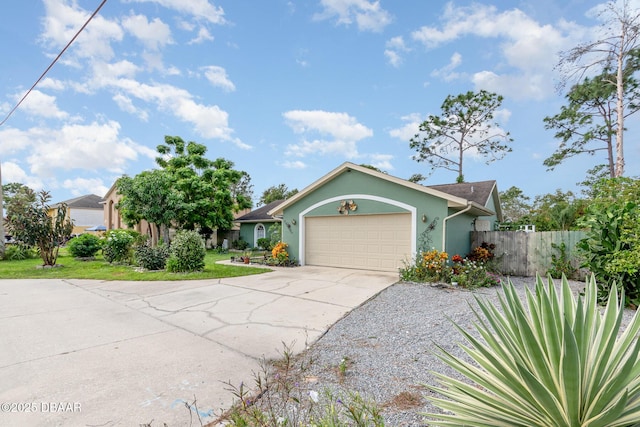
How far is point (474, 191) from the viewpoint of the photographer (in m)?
14.5

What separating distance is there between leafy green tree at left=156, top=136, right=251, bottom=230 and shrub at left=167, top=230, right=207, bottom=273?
378 inches

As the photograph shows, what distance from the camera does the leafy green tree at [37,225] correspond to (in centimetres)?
1115

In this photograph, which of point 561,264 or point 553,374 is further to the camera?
point 561,264

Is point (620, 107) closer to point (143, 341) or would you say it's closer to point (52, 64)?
point (143, 341)

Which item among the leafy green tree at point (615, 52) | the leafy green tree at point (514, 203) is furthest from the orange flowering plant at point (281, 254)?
the leafy green tree at point (514, 203)

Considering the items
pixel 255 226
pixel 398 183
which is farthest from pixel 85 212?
pixel 398 183

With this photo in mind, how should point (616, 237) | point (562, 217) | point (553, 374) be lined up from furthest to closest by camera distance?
point (562, 217)
point (616, 237)
point (553, 374)

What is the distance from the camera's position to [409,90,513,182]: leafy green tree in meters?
22.4

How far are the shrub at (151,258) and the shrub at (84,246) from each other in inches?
212

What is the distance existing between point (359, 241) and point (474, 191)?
7.58 meters

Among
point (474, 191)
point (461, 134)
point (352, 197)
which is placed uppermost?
point (461, 134)

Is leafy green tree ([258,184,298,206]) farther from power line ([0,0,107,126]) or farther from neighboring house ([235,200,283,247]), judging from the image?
power line ([0,0,107,126])

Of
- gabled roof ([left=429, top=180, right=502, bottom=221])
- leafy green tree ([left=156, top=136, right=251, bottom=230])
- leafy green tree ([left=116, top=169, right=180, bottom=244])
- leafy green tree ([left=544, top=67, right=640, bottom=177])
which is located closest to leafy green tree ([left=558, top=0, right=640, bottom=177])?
leafy green tree ([left=544, top=67, right=640, bottom=177])

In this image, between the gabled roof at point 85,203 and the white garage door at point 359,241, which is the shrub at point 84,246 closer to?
the white garage door at point 359,241
